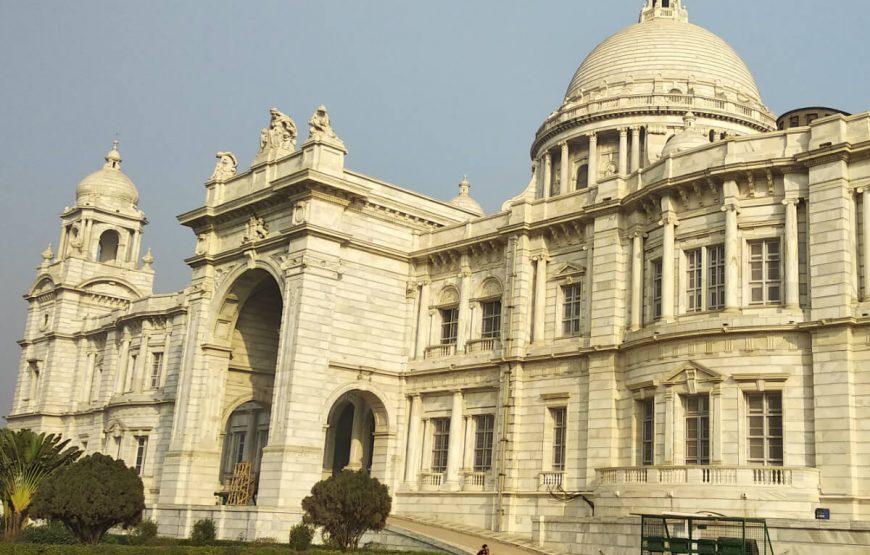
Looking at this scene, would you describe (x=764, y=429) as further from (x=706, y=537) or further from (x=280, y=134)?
(x=280, y=134)

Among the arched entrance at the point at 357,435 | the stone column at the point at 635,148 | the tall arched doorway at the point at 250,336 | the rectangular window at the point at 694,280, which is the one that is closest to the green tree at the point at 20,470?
the tall arched doorway at the point at 250,336

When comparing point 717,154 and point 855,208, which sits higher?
point 717,154

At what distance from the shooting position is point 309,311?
39.2m

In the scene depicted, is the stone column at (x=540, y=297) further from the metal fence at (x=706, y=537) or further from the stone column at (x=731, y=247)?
the metal fence at (x=706, y=537)

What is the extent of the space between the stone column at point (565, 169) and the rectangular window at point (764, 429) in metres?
28.1

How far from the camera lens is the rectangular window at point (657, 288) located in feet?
109

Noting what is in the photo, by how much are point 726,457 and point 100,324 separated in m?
50.2

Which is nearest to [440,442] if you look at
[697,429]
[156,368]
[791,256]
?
[697,429]

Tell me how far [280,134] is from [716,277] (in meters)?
21.5

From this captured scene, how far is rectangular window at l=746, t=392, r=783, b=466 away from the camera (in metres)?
29.0

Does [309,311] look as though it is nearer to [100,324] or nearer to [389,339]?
[389,339]

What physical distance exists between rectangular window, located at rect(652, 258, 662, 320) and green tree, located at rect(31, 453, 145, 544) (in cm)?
1823

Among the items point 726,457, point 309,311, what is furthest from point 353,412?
point 726,457

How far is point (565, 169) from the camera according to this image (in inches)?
2249
